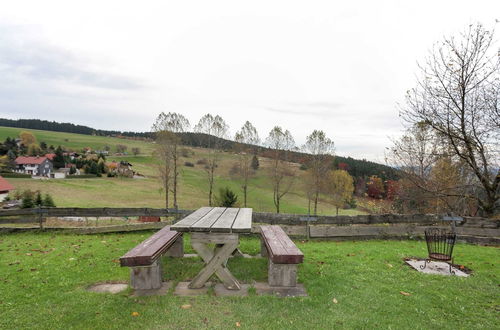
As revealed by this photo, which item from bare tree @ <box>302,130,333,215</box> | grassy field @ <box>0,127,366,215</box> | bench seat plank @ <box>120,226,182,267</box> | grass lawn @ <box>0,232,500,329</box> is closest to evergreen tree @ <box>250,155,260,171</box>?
grassy field @ <box>0,127,366,215</box>

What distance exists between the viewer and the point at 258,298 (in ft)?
15.0

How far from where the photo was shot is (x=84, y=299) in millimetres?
4457

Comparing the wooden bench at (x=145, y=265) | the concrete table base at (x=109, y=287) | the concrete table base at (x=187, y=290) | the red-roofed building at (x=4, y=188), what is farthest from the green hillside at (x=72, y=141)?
the concrete table base at (x=187, y=290)

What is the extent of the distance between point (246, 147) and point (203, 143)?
5013 mm

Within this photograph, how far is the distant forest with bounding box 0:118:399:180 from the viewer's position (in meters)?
31.0

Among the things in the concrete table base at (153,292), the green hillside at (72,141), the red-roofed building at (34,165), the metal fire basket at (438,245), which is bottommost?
the red-roofed building at (34,165)

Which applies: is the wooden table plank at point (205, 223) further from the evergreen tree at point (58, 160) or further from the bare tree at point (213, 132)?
the evergreen tree at point (58, 160)

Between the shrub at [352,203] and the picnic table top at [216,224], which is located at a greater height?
the picnic table top at [216,224]

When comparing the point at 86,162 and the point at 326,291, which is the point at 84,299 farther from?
the point at 86,162

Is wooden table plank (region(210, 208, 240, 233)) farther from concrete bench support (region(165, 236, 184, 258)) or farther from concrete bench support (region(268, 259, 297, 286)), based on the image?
concrete bench support (region(165, 236, 184, 258))

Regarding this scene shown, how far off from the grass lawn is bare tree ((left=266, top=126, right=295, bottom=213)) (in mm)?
27810

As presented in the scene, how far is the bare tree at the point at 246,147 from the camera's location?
110 feet

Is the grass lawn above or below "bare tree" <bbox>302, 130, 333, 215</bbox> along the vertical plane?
below

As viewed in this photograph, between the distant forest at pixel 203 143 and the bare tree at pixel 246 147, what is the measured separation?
2.16 ft
